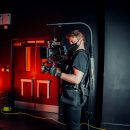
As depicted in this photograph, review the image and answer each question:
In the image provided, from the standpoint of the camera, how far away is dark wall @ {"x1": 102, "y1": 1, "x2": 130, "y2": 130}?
3.90 meters

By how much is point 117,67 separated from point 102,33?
2.89 feet

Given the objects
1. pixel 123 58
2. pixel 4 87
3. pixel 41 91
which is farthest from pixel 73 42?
pixel 4 87

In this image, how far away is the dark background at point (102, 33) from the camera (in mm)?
3908

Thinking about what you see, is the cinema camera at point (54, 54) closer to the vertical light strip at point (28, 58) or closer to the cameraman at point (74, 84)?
the cameraman at point (74, 84)

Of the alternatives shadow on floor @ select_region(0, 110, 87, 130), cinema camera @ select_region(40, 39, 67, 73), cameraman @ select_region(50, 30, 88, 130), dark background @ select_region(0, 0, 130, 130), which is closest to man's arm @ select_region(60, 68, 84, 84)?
cameraman @ select_region(50, 30, 88, 130)

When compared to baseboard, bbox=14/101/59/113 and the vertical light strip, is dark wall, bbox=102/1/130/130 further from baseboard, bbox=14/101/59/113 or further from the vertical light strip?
the vertical light strip

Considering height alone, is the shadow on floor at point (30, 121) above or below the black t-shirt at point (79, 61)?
below

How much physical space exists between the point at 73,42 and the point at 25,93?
353 cm

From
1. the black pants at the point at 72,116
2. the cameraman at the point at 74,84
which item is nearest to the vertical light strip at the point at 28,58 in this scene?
the cameraman at the point at 74,84

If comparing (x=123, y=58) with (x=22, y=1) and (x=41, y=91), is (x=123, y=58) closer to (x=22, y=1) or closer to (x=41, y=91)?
(x=41, y=91)

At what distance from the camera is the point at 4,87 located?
564cm

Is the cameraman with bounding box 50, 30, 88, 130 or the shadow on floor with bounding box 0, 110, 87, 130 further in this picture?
the shadow on floor with bounding box 0, 110, 87, 130

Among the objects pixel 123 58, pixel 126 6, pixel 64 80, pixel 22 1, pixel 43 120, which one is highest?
pixel 22 1

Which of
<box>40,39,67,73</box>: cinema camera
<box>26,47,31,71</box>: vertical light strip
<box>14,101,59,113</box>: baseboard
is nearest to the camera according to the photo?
<box>40,39,67,73</box>: cinema camera
